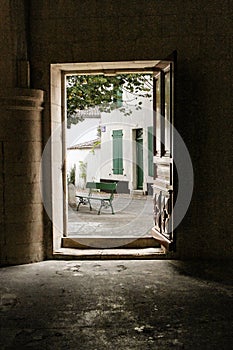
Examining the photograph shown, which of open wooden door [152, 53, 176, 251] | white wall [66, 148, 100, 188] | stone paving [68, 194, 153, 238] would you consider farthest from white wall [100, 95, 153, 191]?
open wooden door [152, 53, 176, 251]

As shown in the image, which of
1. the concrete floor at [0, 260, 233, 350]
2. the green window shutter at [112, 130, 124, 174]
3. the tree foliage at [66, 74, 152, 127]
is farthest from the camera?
the green window shutter at [112, 130, 124, 174]

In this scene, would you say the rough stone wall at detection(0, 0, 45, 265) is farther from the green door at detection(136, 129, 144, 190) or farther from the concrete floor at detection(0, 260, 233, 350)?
the green door at detection(136, 129, 144, 190)

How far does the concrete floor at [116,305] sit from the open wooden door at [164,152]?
46cm

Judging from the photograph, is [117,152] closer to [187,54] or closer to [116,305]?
[187,54]

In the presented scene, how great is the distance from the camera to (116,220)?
1027 cm

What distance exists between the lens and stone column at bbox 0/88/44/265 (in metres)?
6.08

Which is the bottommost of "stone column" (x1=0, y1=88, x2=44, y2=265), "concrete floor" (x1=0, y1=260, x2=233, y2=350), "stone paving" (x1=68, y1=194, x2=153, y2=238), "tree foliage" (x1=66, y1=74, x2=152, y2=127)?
"concrete floor" (x1=0, y1=260, x2=233, y2=350)

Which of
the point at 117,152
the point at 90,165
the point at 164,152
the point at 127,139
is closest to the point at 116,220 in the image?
the point at 164,152

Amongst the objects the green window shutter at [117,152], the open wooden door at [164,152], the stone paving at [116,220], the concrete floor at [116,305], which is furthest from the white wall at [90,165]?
the concrete floor at [116,305]

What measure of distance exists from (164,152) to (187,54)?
1305mm

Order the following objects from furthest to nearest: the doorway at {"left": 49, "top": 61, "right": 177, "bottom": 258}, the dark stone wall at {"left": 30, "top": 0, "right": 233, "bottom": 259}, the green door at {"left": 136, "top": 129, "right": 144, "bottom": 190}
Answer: the green door at {"left": 136, "top": 129, "right": 144, "bottom": 190}
the doorway at {"left": 49, "top": 61, "right": 177, "bottom": 258}
the dark stone wall at {"left": 30, "top": 0, "right": 233, "bottom": 259}

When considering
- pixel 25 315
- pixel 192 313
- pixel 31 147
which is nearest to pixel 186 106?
pixel 31 147

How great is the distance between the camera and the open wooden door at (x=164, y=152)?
19.6 feet

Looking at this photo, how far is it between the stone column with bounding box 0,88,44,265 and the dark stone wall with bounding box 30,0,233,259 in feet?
1.47
